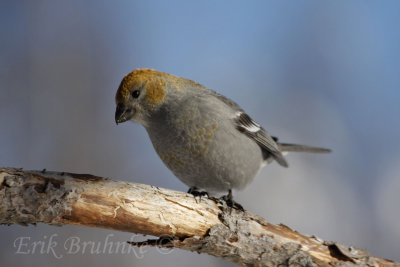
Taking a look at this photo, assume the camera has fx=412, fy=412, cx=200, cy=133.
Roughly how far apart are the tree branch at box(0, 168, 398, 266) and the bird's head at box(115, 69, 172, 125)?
0.99 m

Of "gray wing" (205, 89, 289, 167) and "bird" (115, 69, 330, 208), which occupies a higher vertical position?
"gray wing" (205, 89, 289, 167)

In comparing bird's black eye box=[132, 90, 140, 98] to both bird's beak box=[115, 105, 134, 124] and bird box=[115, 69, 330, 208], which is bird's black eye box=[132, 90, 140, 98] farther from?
bird's beak box=[115, 105, 134, 124]

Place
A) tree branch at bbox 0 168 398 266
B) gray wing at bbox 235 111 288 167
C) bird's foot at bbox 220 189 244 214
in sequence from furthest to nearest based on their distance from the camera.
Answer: gray wing at bbox 235 111 288 167, bird's foot at bbox 220 189 244 214, tree branch at bbox 0 168 398 266

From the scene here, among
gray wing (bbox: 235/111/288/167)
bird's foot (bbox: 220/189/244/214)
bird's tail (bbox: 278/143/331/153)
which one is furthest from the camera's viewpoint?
bird's tail (bbox: 278/143/331/153)

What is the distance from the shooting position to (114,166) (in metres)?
5.07

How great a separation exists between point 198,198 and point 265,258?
0.64 metres

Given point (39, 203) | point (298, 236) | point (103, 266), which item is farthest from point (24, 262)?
point (298, 236)

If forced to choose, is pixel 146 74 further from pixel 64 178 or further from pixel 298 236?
pixel 298 236

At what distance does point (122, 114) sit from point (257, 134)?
1385 millimetres

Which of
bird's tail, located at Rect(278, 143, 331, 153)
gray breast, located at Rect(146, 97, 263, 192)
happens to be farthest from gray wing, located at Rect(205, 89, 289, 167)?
bird's tail, located at Rect(278, 143, 331, 153)

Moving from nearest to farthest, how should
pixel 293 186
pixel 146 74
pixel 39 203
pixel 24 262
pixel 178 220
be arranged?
1. pixel 39 203
2. pixel 178 220
3. pixel 146 74
4. pixel 24 262
5. pixel 293 186

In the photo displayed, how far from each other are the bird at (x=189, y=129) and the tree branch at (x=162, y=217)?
526 mm

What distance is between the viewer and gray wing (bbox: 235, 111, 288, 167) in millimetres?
3952

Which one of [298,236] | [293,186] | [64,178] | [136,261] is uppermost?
[293,186]
